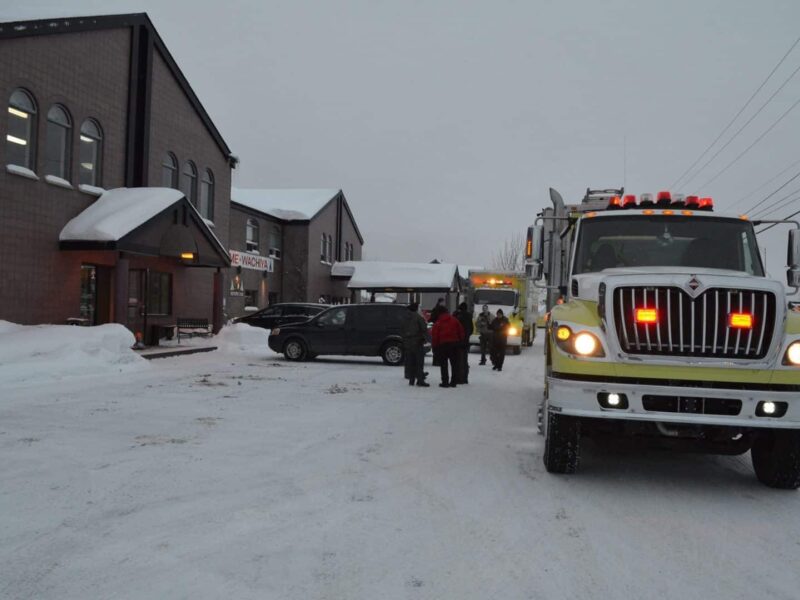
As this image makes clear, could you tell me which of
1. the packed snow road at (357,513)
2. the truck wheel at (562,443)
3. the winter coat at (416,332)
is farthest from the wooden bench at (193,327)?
the truck wheel at (562,443)

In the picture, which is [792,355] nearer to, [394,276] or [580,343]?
[580,343]

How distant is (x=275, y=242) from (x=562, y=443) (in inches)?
1242

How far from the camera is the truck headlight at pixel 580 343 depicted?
614cm

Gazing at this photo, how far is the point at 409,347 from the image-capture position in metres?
14.4

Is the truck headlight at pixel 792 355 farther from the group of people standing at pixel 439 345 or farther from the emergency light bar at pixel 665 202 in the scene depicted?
the group of people standing at pixel 439 345

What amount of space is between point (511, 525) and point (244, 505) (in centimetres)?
208

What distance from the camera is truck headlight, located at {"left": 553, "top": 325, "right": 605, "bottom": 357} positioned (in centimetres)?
614

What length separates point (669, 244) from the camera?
24.9 feet

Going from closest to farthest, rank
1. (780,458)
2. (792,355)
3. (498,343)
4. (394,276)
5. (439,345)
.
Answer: (792,355) → (780,458) → (439,345) → (498,343) → (394,276)

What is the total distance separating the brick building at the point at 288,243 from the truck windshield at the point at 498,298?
428 inches

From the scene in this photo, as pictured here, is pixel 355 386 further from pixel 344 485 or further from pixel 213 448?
pixel 344 485

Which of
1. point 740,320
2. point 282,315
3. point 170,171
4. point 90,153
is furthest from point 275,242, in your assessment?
point 740,320

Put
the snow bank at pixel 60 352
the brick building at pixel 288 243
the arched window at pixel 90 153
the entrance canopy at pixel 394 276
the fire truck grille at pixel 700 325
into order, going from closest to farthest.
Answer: the fire truck grille at pixel 700 325
the snow bank at pixel 60 352
the arched window at pixel 90 153
the brick building at pixel 288 243
the entrance canopy at pixel 394 276

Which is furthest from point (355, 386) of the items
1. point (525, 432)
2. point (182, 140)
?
point (182, 140)
